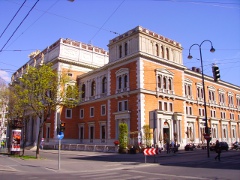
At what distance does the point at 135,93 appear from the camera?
38312 millimetres

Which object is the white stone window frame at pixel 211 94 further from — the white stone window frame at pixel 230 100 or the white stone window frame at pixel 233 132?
the white stone window frame at pixel 233 132

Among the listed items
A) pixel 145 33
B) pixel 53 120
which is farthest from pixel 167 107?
pixel 53 120

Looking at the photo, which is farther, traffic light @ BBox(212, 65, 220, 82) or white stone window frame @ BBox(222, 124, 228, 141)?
white stone window frame @ BBox(222, 124, 228, 141)

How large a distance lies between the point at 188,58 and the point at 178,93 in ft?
59.4

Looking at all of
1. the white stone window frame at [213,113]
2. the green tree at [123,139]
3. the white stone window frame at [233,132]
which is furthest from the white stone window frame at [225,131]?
the green tree at [123,139]

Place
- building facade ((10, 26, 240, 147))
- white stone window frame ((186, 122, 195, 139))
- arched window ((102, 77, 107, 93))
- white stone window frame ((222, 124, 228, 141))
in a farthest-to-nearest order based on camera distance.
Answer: white stone window frame ((222, 124, 228, 141)) < white stone window frame ((186, 122, 195, 139)) < arched window ((102, 77, 107, 93)) < building facade ((10, 26, 240, 147))

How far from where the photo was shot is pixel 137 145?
113 ft

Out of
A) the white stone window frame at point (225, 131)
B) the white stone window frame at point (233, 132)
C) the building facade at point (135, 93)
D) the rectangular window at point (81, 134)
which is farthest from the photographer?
the white stone window frame at point (233, 132)

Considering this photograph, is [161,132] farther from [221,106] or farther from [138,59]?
[221,106]

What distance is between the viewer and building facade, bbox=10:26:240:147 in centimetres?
3881

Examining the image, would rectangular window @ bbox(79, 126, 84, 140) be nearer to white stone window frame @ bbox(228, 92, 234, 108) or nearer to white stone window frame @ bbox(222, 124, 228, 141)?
white stone window frame @ bbox(222, 124, 228, 141)

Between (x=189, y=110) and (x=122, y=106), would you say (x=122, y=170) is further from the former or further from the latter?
(x=189, y=110)

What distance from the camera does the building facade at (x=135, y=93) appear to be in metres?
38.8

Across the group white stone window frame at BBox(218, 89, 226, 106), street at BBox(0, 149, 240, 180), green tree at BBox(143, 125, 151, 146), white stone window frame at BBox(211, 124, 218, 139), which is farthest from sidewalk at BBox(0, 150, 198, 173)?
white stone window frame at BBox(218, 89, 226, 106)
